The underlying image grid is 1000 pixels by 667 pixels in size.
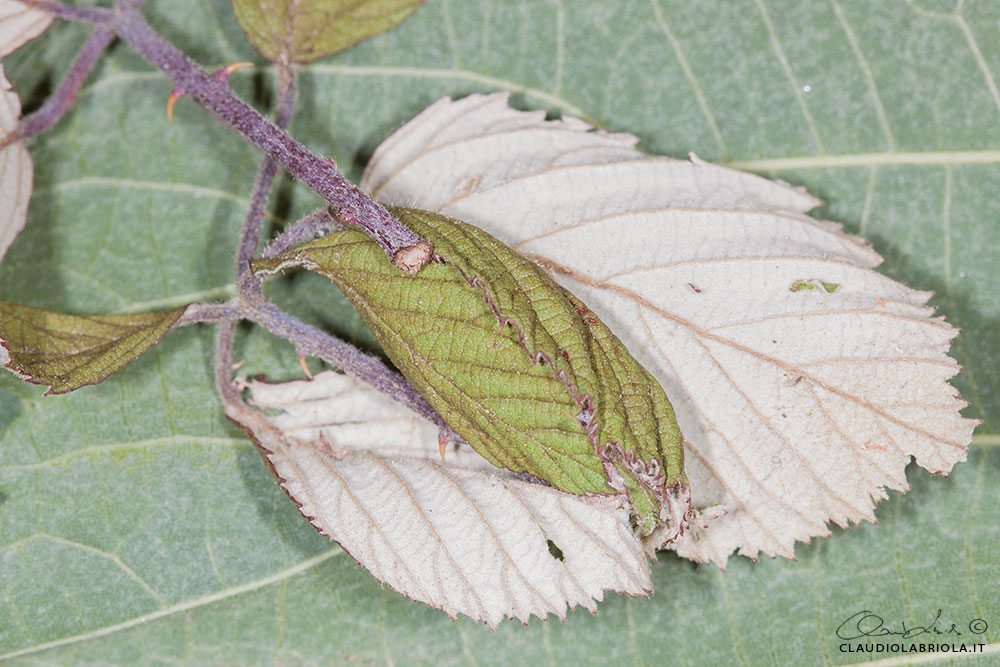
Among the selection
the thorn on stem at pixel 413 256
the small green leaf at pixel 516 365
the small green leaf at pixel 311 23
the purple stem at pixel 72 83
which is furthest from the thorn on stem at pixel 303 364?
the purple stem at pixel 72 83

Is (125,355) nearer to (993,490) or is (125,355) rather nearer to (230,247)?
(230,247)

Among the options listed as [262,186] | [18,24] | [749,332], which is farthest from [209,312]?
[749,332]

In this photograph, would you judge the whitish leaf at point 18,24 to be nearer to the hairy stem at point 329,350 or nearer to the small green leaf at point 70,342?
the small green leaf at point 70,342

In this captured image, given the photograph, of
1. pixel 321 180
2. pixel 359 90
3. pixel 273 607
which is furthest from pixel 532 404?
pixel 359 90

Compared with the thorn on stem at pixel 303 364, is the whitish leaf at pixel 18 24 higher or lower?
higher

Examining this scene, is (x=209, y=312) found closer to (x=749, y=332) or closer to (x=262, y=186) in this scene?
(x=262, y=186)

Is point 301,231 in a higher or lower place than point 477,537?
higher
